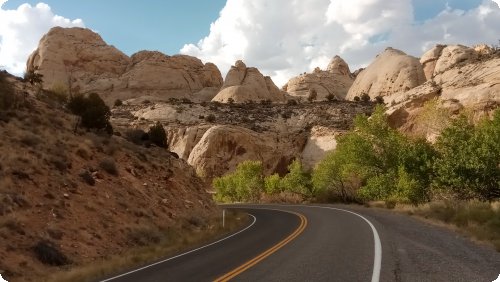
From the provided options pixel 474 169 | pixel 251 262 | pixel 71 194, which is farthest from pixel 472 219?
pixel 71 194

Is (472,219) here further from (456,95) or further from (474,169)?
(456,95)

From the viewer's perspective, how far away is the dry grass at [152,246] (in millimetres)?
13663

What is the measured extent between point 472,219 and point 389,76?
245ft

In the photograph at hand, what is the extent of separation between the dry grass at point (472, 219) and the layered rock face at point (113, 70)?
8575 centimetres

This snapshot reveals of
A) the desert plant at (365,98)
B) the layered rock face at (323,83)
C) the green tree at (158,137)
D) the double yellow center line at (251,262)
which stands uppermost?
the layered rock face at (323,83)

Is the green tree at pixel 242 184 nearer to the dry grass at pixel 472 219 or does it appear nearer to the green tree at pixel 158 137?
the green tree at pixel 158 137

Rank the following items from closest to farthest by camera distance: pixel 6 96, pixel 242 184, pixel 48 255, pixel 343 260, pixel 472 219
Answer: pixel 343 260 → pixel 48 255 → pixel 472 219 → pixel 6 96 → pixel 242 184

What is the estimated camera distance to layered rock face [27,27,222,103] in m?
108

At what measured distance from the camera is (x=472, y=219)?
1945 cm

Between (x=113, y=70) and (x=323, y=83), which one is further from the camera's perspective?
(x=323, y=83)

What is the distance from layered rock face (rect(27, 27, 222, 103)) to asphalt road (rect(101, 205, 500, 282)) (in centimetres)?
9087

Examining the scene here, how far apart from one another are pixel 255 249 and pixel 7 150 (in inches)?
509

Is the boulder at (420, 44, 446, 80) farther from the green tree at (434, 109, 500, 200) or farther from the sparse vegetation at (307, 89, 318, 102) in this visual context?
the green tree at (434, 109, 500, 200)

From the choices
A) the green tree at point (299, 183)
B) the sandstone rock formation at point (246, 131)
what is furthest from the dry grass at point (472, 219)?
the sandstone rock formation at point (246, 131)
